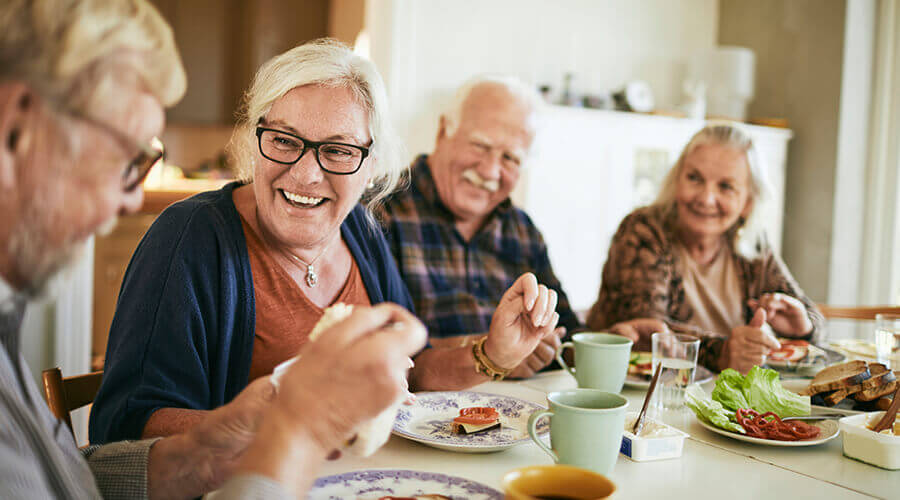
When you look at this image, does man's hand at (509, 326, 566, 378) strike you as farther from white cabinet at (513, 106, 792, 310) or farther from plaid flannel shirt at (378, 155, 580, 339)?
white cabinet at (513, 106, 792, 310)

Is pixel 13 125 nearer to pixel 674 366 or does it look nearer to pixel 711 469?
pixel 711 469

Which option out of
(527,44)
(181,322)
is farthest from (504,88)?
(527,44)

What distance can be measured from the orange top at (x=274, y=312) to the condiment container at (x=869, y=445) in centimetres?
90

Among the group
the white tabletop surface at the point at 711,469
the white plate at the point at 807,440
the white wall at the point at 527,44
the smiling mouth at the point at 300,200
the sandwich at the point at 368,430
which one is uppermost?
the white wall at the point at 527,44

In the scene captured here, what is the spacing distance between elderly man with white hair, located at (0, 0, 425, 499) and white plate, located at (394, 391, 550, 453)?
1.18ft

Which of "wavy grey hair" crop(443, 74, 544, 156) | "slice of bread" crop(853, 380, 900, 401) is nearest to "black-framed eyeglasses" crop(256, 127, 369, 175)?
"wavy grey hair" crop(443, 74, 544, 156)

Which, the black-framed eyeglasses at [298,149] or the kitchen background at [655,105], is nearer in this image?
the black-framed eyeglasses at [298,149]

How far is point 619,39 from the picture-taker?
4.41 metres

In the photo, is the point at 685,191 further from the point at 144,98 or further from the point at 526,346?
the point at 144,98

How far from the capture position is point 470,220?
2113 millimetres

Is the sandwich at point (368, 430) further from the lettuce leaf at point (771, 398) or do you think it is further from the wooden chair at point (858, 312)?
the wooden chair at point (858, 312)

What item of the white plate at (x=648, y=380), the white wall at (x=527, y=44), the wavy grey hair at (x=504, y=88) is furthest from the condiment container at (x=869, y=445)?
the white wall at (x=527, y=44)

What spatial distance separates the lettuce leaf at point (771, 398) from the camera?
3.98ft

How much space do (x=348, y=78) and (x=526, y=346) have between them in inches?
22.9
